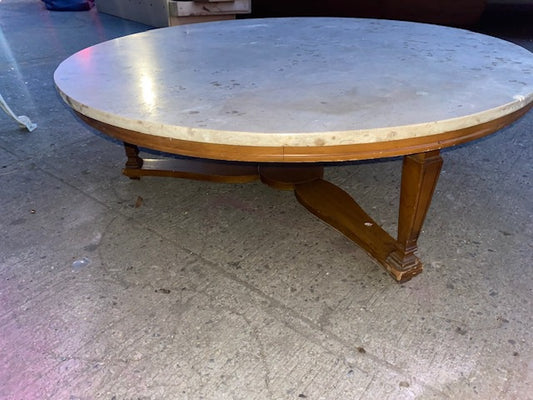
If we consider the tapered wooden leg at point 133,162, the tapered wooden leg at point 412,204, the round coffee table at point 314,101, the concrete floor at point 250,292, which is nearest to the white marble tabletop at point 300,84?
the round coffee table at point 314,101

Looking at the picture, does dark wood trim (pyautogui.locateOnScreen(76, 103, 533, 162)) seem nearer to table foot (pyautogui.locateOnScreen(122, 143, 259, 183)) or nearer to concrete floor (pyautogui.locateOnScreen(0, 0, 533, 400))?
concrete floor (pyautogui.locateOnScreen(0, 0, 533, 400))

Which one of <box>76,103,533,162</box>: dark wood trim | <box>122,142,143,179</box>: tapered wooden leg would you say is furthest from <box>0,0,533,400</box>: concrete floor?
<box>76,103,533,162</box>: dark wood trim

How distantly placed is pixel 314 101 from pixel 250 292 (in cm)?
62

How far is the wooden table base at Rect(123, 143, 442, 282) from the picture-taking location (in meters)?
1.20

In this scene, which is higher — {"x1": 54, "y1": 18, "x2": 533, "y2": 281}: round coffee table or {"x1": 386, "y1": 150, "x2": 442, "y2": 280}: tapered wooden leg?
{"x1": 54, "y1": 18, "x2": 533, "y2": 281}: round coffee table

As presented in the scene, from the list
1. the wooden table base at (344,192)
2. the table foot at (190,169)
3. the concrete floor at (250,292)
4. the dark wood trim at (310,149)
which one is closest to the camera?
the dark wood trim at (310,149)

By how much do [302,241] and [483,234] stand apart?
678 millimetres

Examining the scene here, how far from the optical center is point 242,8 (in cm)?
384

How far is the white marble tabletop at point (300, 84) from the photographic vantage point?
3.23 feet

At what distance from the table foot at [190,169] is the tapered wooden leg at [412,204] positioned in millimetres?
757

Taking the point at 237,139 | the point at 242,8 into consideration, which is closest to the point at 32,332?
the point at 237,139

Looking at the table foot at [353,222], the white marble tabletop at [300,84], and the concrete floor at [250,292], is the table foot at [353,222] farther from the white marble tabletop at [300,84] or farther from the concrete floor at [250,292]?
the white marble tabletop at [300,84]

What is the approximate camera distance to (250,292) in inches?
52.7

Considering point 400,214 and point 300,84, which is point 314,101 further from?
point 400,214
